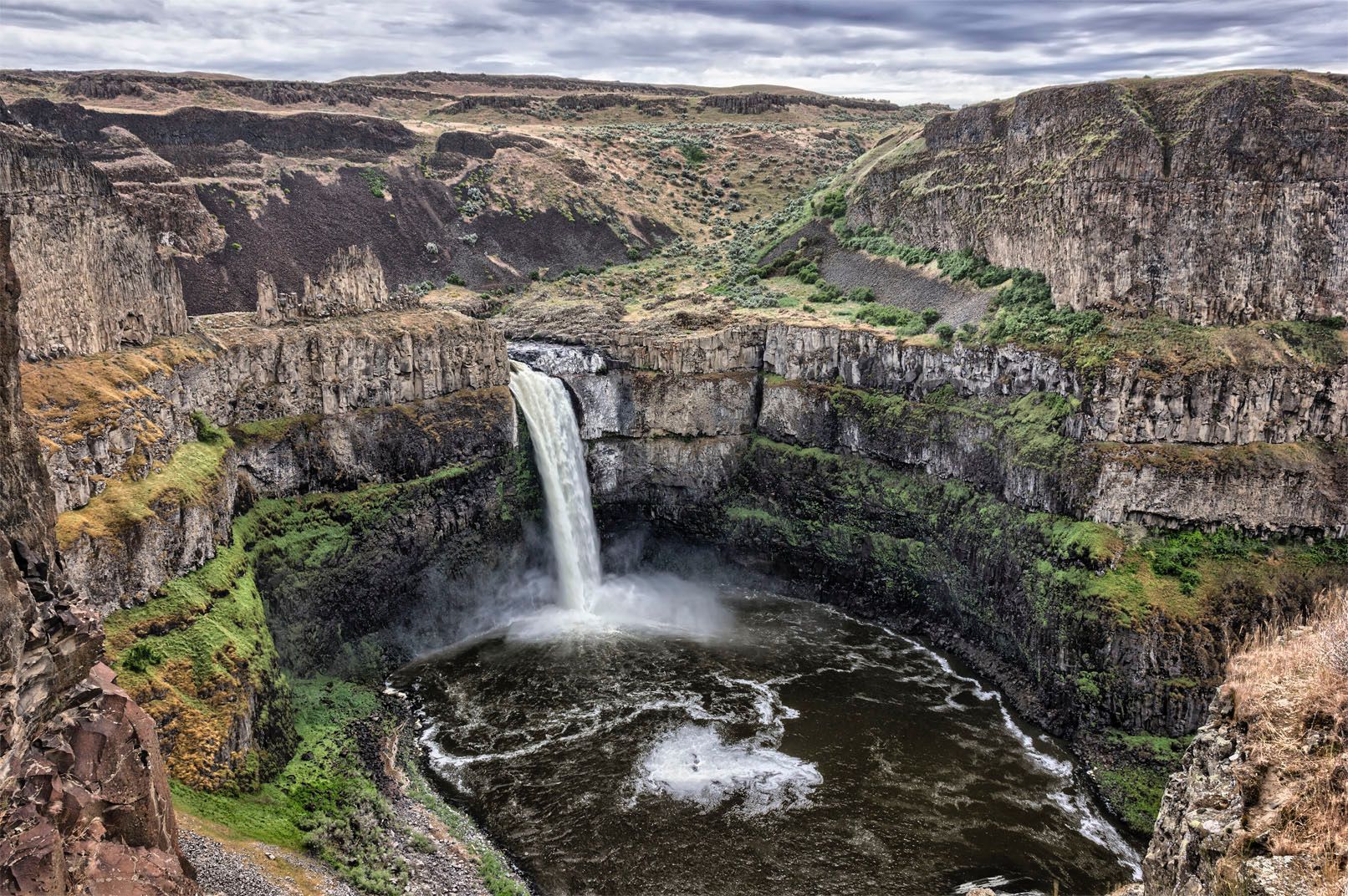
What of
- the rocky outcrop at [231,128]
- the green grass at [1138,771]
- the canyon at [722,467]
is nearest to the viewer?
the canyon at [722,467]

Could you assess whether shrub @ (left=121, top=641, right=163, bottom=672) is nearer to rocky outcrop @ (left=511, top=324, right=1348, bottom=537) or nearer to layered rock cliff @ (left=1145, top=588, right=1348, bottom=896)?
layered rock cliff @ (left=1145, top=588, right=1348, bottom=896)

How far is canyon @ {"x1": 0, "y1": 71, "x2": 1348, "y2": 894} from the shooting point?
27636 mm

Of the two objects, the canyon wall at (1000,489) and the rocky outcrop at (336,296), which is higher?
the rocky outcrop at (336,296)

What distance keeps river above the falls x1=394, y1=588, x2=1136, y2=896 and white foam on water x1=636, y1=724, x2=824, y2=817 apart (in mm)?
74

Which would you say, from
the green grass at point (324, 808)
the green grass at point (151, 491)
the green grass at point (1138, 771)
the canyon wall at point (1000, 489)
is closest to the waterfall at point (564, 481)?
the canyon wall at point (1000, 489)

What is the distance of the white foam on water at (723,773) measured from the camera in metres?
37.4

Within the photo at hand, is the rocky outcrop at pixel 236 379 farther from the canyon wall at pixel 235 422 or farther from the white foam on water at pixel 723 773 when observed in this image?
the white foam on water at pixel 723 773

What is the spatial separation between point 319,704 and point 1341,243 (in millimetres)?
46929

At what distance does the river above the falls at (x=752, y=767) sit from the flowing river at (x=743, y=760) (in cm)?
9

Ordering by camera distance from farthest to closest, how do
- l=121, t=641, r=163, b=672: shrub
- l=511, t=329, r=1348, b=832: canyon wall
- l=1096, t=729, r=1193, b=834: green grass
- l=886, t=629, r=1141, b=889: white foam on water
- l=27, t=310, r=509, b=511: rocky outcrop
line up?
l=511, t=329, r=1348, b=832: canyon wall, l=1096, t=729, r=1193, b=834: green grass, l=27, t=310, r=509, b=511: rocky outcrop, l=886, t=629, r=1141, b=889: white foam on water, l=121, t=641, r=163, b=672: shrub

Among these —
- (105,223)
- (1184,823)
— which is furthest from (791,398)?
(1184,823)

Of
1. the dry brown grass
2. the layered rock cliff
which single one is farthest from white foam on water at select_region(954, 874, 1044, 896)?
the dry brown grass

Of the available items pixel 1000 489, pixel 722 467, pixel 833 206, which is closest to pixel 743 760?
pixel 1000 489

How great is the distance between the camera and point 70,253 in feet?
128
